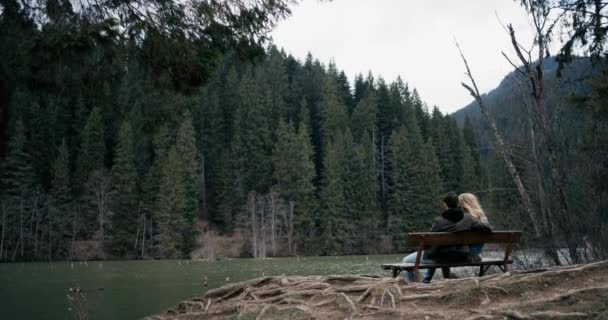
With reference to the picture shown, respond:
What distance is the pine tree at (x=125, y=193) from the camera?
60.6 meters

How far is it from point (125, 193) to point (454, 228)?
60.5 meters

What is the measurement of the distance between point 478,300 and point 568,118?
23.8 ft

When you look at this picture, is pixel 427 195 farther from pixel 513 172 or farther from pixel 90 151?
pixel 513 172

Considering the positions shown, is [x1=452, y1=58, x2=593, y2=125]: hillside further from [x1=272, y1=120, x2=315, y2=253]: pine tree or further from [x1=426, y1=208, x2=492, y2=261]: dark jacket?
[x1=272, y1=120, x2=315, y2=253]: pine tree

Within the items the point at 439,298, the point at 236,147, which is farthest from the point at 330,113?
the point at 439,298

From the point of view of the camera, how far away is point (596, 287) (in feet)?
15.6

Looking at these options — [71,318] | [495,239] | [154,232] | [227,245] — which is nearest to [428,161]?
[227,245]

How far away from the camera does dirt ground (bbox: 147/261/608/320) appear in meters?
4.66

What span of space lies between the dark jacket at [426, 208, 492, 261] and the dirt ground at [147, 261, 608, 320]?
900mm

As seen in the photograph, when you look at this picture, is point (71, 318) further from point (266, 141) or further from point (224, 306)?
point (266, 141)

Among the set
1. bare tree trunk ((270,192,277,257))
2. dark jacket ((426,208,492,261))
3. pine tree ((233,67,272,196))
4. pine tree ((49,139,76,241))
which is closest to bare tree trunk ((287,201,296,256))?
bare tree trunk ((270,192,277,257))

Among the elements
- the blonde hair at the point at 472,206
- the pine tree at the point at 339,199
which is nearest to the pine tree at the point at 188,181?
the pine tree at the point at 339,199

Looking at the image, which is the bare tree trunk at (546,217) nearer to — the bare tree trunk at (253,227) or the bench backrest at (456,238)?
the bench backrest at (456,238)

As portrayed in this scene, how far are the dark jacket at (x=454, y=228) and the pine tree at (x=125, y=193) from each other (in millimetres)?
57206
